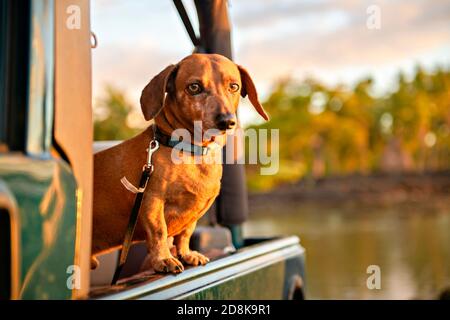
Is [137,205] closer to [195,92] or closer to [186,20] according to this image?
[195,92]

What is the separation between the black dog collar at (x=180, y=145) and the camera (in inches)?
101

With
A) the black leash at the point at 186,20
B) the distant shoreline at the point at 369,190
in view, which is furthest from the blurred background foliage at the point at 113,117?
the black leash at the point at 186,20

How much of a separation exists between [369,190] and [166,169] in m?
41.0

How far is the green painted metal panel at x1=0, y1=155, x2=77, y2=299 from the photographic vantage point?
1705mm

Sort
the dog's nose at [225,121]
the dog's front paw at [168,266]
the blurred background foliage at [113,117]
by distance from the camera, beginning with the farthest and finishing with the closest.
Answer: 1. the blurred background foliage at [113,117]
2. the dog's front paw at [168,266]
3. the dog's nose at [225,121]

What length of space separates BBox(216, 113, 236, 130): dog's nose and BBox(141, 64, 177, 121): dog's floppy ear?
0.79ft

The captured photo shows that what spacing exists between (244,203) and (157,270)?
1.50 meters

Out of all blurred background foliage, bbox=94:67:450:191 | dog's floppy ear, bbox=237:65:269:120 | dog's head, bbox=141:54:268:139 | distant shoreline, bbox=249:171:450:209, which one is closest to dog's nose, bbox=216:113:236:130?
dog's head, bbox=141:54:268:139

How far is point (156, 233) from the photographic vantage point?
2.52 metres

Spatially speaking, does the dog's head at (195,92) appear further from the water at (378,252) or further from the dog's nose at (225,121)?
the water at (378,252)

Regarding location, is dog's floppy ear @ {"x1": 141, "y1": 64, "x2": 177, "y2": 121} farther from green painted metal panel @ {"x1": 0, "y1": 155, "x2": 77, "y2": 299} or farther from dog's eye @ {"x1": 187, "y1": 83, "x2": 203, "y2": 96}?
green painted metal panel @ {"x1": 0, "y1": 155, "x2": 77, "y2": 299}

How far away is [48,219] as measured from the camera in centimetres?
177

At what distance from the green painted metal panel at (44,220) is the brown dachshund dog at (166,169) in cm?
63
